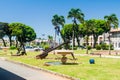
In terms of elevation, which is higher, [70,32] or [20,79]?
[70,32]

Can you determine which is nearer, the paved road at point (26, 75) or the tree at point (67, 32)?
the paved road at point (26, 75)

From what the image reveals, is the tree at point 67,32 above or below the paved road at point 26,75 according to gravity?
above

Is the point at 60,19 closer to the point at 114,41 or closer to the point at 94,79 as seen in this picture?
the point at 114,41

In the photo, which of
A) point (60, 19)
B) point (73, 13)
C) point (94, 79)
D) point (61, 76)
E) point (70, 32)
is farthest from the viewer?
point (70, 32)

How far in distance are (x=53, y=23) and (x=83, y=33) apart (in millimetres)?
13550

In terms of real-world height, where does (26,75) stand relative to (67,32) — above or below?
below

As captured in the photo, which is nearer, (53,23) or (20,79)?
(20,79)

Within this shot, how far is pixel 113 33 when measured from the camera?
336 ft

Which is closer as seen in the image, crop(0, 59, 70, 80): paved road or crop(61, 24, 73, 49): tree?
crop(0, 59, 70, 80): paved road

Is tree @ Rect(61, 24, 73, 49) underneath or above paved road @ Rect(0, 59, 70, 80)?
above

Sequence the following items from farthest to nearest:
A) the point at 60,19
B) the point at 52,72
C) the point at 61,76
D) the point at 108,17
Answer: the point at 60,19 → the point at 108,17 → the point at 52,72 → the point at 61,76

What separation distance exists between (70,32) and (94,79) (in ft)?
351

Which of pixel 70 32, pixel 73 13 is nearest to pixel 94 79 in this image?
pixel 73 13

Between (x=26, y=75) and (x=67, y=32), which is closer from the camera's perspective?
(x=26, y=75)
